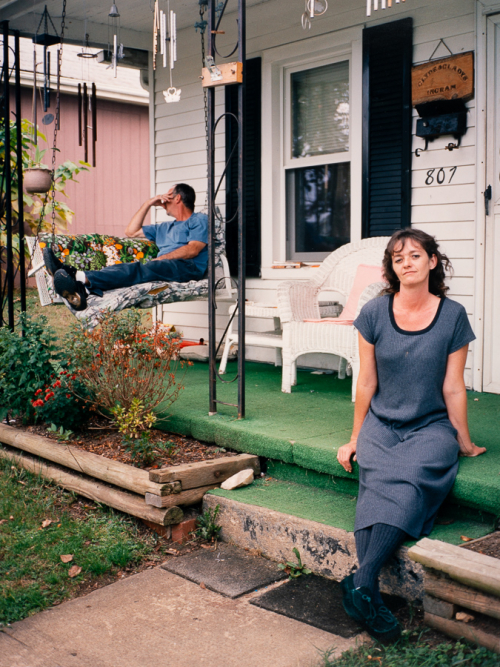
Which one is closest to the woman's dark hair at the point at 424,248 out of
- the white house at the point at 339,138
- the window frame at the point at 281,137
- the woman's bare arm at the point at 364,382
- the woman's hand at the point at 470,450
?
the woman's bare arm at the point at 364,382

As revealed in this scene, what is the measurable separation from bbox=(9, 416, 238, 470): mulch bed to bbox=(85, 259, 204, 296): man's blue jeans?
1.10m

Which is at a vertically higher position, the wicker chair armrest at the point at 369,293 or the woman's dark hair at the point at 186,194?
the woman's dark hair at the point at 186,194

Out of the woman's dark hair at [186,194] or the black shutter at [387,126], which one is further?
the woman's dark hair at [186,194]

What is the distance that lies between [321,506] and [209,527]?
535mm

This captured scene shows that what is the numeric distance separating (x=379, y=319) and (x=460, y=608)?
111 centimetres

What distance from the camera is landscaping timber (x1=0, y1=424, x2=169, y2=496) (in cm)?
314

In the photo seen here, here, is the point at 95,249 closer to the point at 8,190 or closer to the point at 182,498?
the point at 8,190

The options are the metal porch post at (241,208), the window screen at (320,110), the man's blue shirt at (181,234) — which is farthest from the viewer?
the man's blue shirt at (181,234)

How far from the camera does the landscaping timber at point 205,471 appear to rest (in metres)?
3.11

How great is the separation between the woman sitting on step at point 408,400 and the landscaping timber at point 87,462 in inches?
35.7

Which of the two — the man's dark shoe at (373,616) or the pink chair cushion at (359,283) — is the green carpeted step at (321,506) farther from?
the pink chair cushion at (359,283)

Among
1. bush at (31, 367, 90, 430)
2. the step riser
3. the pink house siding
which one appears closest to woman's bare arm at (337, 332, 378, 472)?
the step riser

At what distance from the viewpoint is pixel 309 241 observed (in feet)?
18.1

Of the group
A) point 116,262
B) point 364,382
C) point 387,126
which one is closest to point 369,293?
point 387,126
